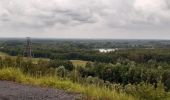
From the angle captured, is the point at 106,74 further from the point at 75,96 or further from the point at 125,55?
the point at 125,55

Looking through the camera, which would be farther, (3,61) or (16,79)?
(3,61)

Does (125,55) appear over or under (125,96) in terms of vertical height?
under

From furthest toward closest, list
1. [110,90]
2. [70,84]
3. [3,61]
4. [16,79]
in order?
[3,61] → [16,79] → [70,84] → [110,90]

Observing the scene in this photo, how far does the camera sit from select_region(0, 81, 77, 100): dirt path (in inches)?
331

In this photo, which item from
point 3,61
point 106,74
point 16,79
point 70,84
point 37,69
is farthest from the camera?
point 106,74

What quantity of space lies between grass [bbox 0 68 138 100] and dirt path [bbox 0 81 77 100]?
17.1 inches

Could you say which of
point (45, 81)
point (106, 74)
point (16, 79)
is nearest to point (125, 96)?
point (45, 81)

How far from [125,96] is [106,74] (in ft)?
179

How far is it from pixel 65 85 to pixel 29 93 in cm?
138

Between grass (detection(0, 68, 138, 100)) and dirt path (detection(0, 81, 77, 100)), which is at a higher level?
grass (detection(0, 68, 138, 100))

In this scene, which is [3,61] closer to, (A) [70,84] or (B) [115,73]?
(A) [70,84]

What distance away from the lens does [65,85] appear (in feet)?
32.8

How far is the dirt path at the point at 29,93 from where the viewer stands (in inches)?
331

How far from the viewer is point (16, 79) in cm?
1097
